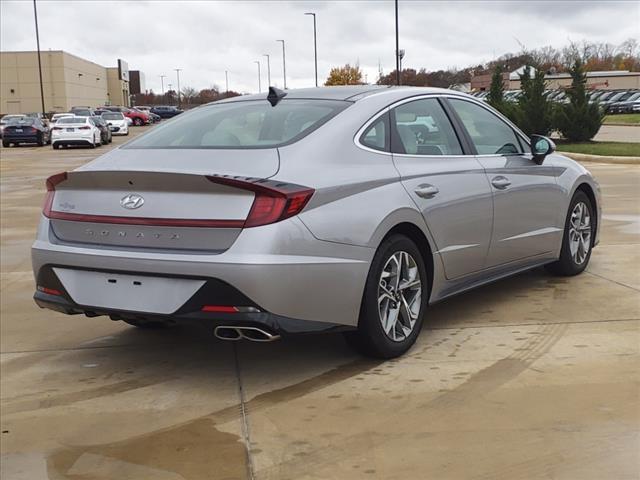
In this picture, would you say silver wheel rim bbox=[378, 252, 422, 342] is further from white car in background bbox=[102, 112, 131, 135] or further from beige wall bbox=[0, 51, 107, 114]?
beige wall bbox=[0, 51, 107, 114]

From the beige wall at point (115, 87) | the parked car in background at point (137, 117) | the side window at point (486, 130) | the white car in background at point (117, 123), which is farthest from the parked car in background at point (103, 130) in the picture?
the beige wall at point (115, 87)

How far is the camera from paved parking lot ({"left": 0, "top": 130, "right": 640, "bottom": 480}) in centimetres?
334

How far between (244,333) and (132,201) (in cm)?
92

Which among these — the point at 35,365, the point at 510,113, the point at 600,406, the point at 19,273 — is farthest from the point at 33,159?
the point at 600,406

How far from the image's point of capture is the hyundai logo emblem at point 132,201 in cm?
410

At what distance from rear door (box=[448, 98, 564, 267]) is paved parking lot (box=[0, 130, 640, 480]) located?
465mm

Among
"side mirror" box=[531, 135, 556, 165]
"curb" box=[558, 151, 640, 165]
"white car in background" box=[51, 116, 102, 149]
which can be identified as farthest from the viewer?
"white car in background" box=[51, 116, 102, 149]

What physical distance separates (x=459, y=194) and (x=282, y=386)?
1736mm

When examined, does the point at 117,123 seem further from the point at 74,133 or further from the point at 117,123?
the point at 74,133

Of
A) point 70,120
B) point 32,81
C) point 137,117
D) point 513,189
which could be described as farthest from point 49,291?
point 32,81

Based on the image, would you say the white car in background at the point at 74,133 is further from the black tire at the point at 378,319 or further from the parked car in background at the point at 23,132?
the black tire at the point at 378,319

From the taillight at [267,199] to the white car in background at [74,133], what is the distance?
3122cm

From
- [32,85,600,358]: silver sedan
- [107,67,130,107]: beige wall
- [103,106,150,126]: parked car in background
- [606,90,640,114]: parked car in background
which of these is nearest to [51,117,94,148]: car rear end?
[32,85,600,358]: silver sedan

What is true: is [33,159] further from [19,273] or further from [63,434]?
[63,434]
